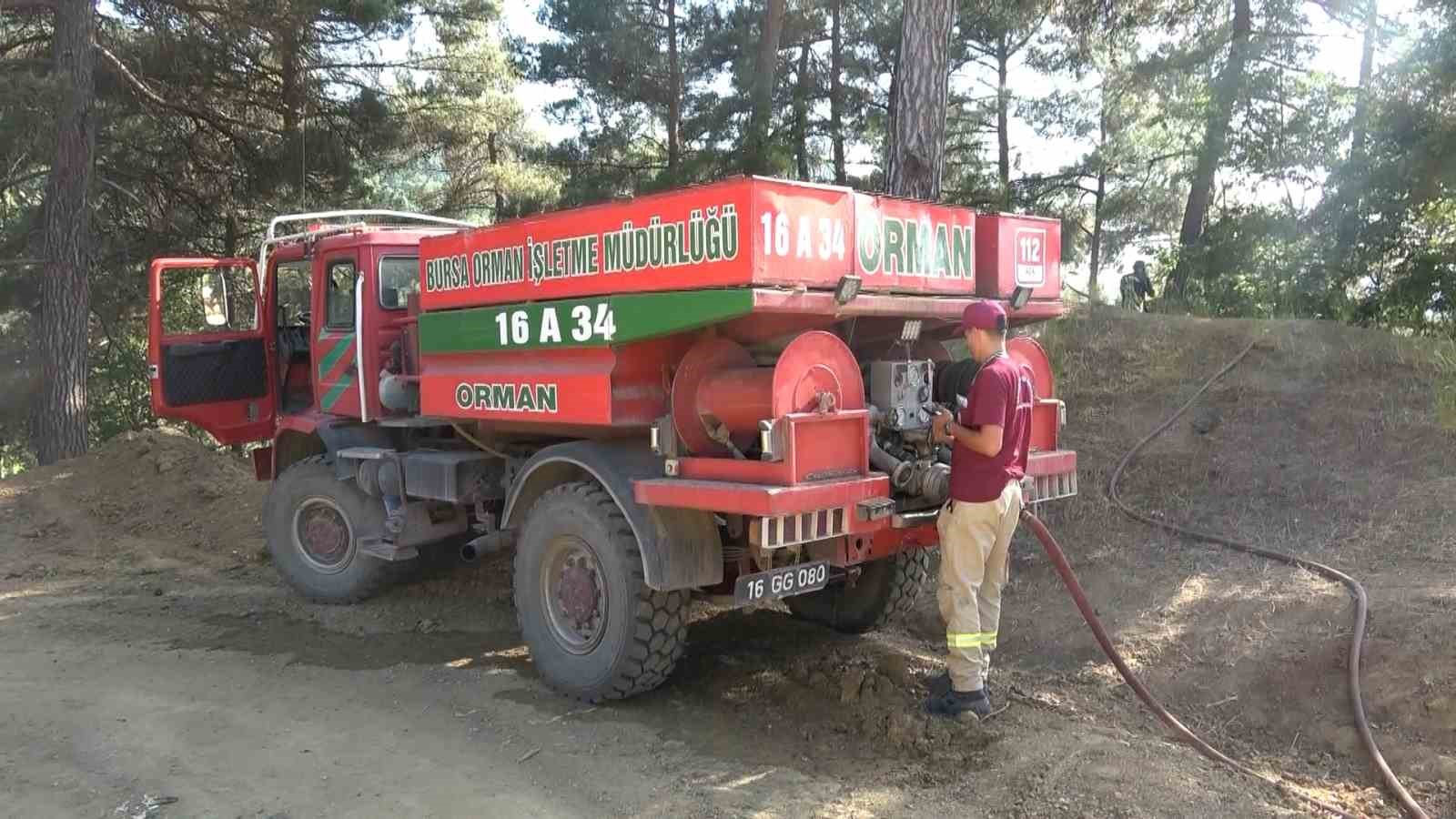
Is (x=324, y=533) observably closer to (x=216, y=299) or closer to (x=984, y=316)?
(x=216, y=299)

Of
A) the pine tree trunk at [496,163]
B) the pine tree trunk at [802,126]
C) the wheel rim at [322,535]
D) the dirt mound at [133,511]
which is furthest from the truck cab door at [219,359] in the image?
the pine tree trunk at [802,126]

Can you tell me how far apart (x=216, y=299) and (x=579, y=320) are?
4.10m

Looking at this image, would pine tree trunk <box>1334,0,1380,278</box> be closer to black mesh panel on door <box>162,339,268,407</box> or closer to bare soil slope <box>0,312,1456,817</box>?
bare soil slope <box>0,312,1456,817</box>

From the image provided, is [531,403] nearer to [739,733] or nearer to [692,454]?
[692,454]

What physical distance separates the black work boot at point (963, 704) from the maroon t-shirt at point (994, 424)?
89 cm

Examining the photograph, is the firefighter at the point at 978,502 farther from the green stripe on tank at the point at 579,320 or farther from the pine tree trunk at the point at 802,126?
the pine tree trunk at the point at 802,126

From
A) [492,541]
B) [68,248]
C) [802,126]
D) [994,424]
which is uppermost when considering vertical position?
[802,126]

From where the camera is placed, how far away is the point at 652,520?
15.1ft

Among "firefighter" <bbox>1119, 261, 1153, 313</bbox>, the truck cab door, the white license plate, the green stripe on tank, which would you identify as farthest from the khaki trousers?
"firefighter" <bbox>1119, 261, 1153, 313</bbox>

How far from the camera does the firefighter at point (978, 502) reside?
14.5ft

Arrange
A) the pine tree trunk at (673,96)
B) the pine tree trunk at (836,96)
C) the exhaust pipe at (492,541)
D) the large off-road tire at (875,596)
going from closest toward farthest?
the large off-road tire at (875,596), the exhaust pipe at (492,541), the pine tree trunk at (673,96), the pine tree trunk at (836,96)

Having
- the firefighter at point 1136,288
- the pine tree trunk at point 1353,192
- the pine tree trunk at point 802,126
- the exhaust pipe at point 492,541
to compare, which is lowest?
the exhaust pipe at point 492,541

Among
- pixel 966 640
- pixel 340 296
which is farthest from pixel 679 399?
pixel 340 296

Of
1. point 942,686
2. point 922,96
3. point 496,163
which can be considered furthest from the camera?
point 496,163
